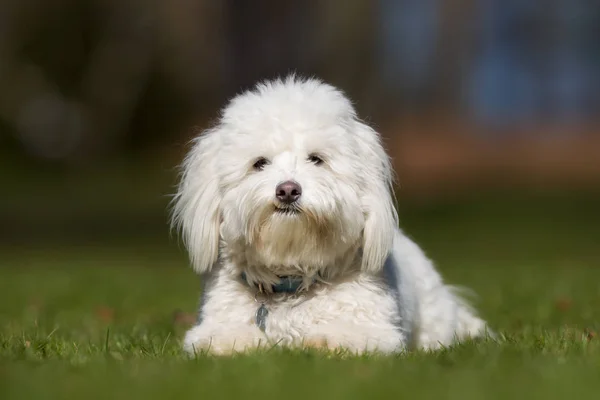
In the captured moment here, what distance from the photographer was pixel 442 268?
12.7 metres

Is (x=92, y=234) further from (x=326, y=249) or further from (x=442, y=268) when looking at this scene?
(x=326, y=249)

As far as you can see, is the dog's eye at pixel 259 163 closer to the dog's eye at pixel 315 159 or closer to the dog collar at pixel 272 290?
the dog's eye at pixel 315 159

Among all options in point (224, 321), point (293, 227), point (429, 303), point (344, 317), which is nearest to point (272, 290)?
point (224, 321)

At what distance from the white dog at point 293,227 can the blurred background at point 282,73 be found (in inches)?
676

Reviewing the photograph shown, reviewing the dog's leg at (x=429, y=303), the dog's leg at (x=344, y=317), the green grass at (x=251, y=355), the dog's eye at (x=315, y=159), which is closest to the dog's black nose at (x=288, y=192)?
the dog's eye at (x=315, y=159)

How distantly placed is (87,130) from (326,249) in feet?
89.7

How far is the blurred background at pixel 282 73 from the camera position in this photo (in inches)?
1020

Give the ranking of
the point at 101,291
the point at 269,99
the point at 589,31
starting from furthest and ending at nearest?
the point at 589,31, the point at 101,291, the point at 269,99

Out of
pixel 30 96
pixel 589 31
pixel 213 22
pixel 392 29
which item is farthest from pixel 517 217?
pixel 30 96

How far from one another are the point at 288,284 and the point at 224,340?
1.66 feet

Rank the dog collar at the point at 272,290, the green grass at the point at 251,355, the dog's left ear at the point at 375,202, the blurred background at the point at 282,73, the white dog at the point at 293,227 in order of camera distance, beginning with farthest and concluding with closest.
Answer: the blurred background at the point at 282,73
the dog collar at the point at 272,290
the dog's left ear at the point at 375,202
the white dog at the point at 293,227
the green grass at the point at 251,355

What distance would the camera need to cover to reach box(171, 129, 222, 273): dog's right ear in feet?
17.7

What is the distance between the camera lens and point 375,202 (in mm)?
5289

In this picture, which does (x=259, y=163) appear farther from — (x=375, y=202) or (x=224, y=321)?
(x=224, y=321)
